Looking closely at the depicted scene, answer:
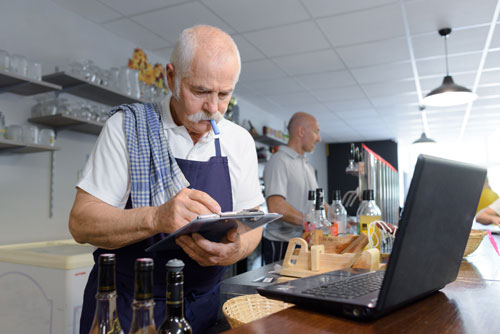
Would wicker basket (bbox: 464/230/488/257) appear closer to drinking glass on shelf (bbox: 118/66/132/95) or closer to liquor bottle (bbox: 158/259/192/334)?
liquor bottle (bbox: 158/259/192/334)

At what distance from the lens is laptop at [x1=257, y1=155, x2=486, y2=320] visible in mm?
613

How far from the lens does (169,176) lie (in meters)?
1.24

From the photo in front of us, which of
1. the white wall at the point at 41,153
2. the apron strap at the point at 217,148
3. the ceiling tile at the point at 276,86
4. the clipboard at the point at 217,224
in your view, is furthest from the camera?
the ceiling tile at the point at 276,86

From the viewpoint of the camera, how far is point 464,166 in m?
0.75

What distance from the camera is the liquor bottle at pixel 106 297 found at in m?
0.51

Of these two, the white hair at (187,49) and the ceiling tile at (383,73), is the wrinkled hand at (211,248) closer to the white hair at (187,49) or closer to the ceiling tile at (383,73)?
the white hair at (187,49)

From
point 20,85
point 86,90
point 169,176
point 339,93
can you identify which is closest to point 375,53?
point 339,93

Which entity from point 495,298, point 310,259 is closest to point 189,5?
point 310,259

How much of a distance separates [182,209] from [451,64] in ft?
15.2

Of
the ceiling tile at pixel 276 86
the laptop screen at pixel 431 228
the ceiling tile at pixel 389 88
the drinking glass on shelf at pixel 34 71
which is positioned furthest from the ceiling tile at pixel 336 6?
the laptop screen at pixel 431 228

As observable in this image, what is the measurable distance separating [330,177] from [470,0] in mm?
7095

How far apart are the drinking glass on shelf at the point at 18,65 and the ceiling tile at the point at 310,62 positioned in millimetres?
2588

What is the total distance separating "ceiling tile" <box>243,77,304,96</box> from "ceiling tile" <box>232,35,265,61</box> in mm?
841

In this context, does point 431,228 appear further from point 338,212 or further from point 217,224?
point 338,212
